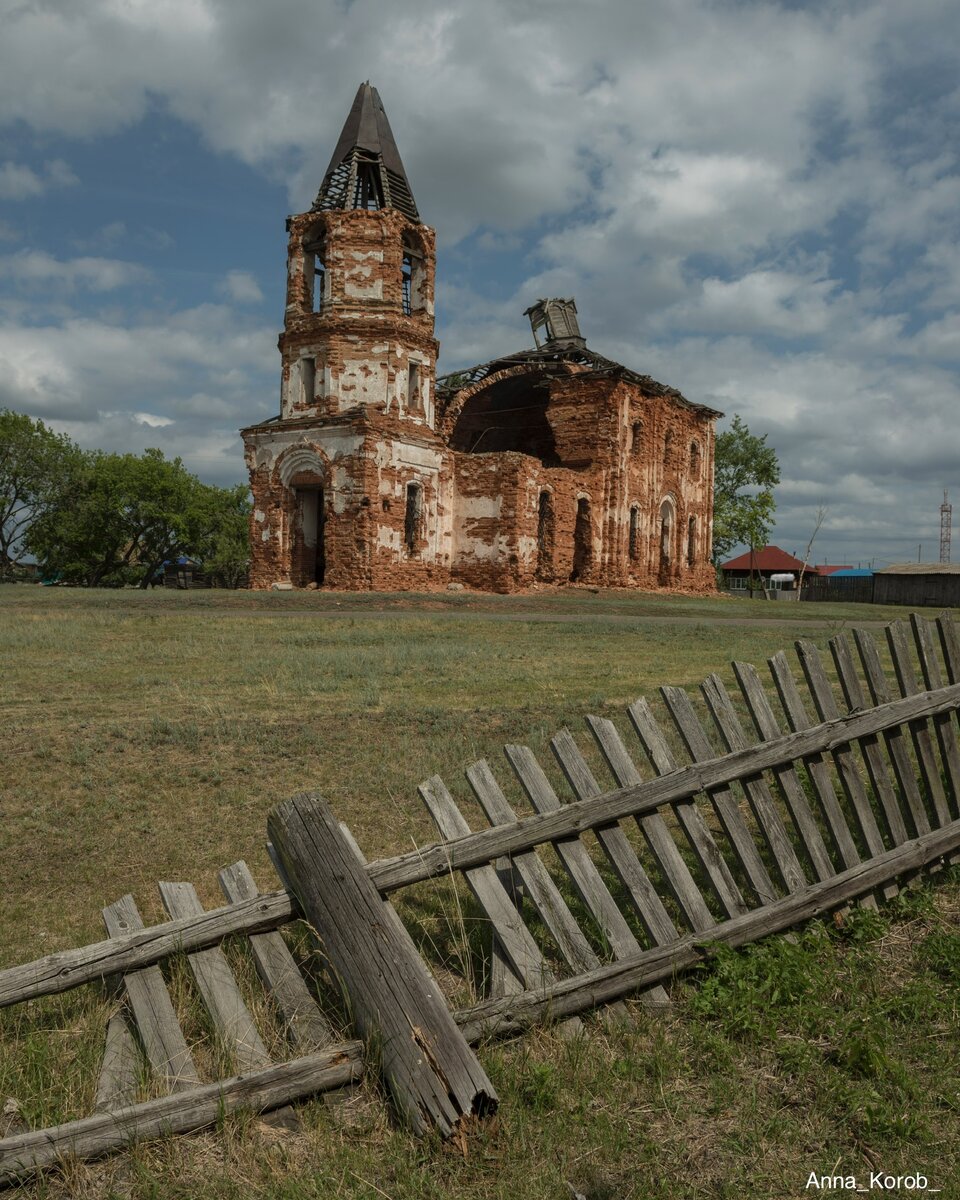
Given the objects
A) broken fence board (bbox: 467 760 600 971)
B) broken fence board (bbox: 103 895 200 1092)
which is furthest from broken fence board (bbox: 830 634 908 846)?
broken fence board (bbox: 103 895 200 1092)

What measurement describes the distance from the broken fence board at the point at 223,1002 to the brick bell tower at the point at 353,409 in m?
27.5

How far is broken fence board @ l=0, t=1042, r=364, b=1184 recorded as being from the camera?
7.98 ft

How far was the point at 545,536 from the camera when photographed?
115 ft

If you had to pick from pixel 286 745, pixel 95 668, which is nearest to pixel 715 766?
pixel 286 745

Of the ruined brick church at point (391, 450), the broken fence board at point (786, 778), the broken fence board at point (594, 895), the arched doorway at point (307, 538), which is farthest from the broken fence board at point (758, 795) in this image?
the arched doorway at point (307, 538)

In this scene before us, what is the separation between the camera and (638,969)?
336 cm

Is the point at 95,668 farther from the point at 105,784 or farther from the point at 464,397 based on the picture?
the point at 464,397

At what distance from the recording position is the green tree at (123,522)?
5491cm

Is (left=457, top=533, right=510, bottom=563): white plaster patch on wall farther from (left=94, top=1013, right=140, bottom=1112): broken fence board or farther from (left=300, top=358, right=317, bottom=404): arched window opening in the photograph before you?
(left=94, top=1013, right=140, bottom=1112): broken fence board

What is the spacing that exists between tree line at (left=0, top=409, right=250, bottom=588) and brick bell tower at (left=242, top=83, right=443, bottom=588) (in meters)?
26.3

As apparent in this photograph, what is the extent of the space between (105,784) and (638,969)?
4.40m

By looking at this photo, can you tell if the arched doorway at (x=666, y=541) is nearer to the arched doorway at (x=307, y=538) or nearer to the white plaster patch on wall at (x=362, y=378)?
the white plaster patch on wall at (x=362, y=378)

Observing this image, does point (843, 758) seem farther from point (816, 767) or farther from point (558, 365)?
point (558, 365)

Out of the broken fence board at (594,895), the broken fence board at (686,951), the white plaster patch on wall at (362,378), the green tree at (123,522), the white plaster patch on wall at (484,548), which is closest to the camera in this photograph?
the broken fence board at (686,951)
